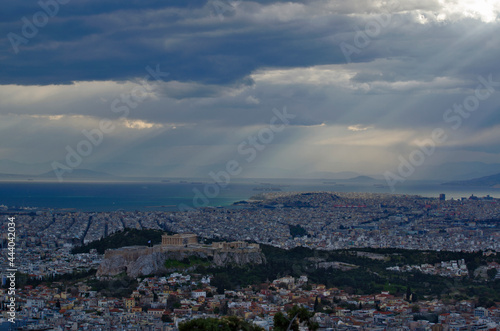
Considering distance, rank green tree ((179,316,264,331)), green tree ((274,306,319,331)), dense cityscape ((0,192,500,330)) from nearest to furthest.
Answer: green tree ((179,316,264,331)) < green tree ((274,306,319,331)) < dense cityscape ((0,192,500,330))

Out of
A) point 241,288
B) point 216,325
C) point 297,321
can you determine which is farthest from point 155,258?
point 297,321

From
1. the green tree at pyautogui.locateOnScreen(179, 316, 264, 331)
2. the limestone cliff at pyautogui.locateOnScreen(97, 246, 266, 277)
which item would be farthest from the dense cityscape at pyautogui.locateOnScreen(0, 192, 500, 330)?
the green tree at pyautogui.locateOnScreen(179, 316, 264, 331)

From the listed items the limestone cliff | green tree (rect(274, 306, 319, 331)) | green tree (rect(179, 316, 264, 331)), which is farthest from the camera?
the limestone cliff

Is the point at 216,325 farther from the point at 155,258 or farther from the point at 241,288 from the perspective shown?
the point at 155,258

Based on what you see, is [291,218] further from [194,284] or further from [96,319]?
[96,319]

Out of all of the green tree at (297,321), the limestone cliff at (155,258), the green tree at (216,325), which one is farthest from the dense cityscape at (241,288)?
the green tree at (216,325)

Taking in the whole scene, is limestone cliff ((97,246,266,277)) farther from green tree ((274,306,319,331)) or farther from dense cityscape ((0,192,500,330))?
green tree ((274,306,319,331))

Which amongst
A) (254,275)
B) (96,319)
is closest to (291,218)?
(254,275)

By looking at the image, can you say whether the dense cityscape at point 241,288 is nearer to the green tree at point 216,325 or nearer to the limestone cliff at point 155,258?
the limestone cliff at point 155,258

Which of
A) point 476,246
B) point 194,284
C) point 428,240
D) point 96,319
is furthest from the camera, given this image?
point 428,240
